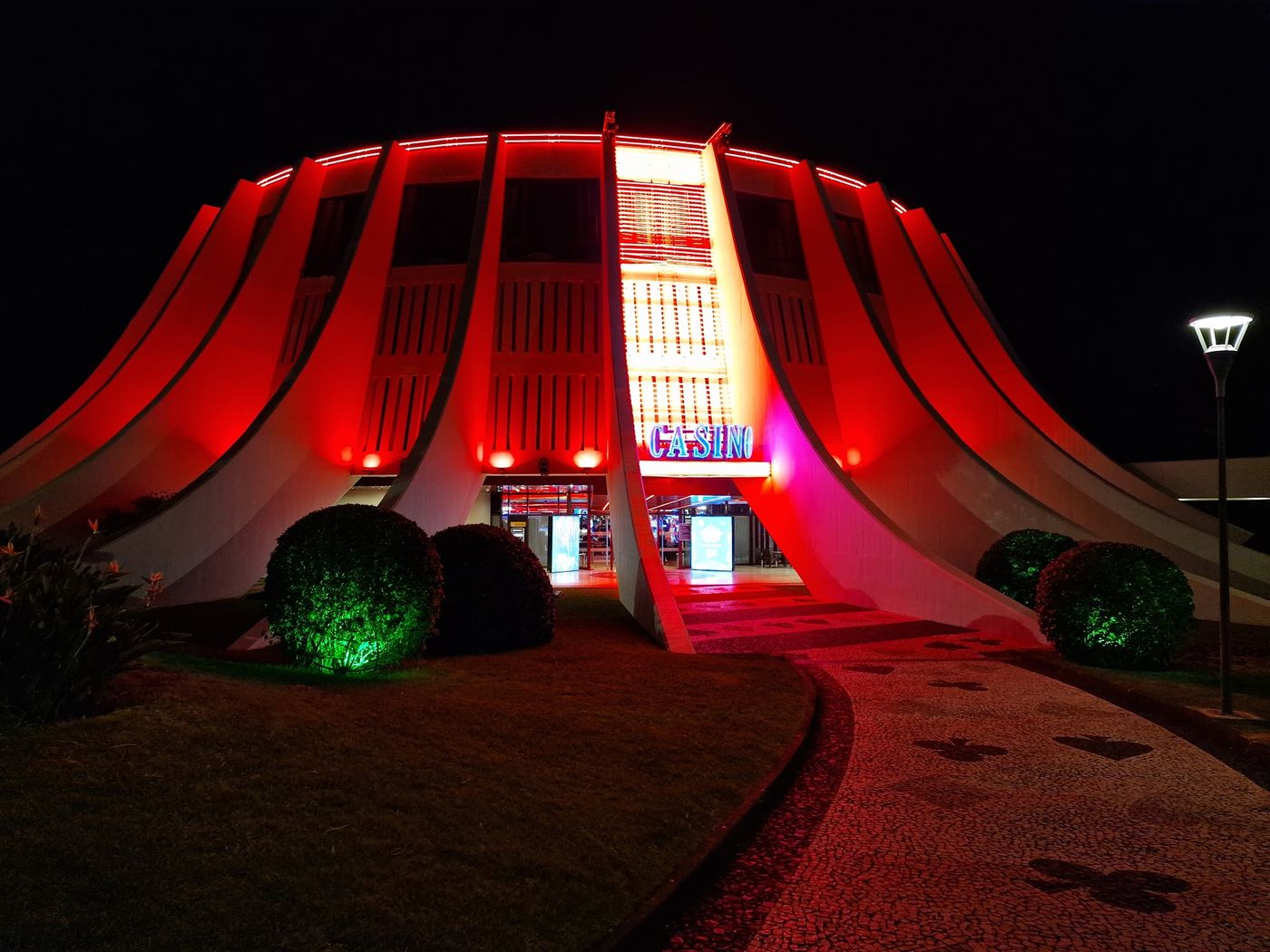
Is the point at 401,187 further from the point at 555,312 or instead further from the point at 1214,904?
the point at 1214,904

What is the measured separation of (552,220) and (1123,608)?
16.3 m

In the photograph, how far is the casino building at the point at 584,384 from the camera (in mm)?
13391

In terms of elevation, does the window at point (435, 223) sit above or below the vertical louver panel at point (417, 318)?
above

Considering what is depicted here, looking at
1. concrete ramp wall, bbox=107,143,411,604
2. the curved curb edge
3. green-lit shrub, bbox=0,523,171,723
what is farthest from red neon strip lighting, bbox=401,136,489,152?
the curved curb edge

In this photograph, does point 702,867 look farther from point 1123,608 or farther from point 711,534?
point 711,534

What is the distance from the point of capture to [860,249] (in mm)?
21391

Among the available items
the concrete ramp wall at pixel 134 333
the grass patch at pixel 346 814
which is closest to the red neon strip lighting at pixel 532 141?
the concrete ramp wall at pixel 134 333

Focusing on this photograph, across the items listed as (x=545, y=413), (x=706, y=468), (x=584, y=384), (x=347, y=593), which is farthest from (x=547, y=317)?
(x=347, y=593)

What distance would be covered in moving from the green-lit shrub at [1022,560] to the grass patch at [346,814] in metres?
7.50

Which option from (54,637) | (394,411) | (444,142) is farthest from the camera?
(444,142)

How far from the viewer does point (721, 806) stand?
402 centimetres

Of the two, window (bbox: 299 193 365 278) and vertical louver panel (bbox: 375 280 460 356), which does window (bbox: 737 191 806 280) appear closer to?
vertical louver panel (bbox: 375 280 460 356)

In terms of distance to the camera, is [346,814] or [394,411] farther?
[394,411]

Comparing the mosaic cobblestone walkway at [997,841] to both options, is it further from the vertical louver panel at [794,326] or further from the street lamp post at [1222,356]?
the vertical louver panel at [794,326]
